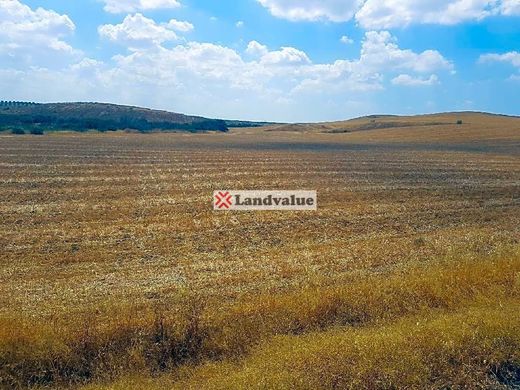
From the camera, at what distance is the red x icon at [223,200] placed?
17594 mm

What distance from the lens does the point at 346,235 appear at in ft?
43.8

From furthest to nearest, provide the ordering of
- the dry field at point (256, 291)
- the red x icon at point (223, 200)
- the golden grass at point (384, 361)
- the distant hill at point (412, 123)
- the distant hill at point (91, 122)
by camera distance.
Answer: the distant hill at point (412, 123) → the distant hill at point (91, 122) → the red x icon at point (223, 200) → the dry field at point (256, 291) → the golden grass at point (384, 361)

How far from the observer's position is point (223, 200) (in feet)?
61.6

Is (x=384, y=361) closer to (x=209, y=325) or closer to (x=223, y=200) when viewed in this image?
(x=209, y=325)

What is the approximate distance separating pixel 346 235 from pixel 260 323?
25.2ft
